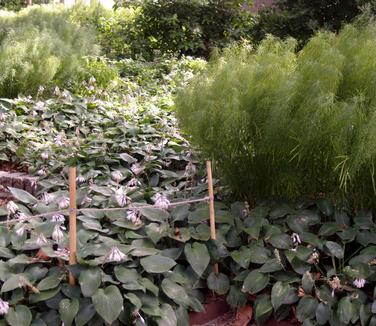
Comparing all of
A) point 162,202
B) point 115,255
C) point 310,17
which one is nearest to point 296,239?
point 162,202

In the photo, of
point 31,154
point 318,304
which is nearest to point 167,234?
point 318,304

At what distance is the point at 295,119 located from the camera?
2.51m

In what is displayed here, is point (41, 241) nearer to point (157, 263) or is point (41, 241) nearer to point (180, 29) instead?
point (157, 263)

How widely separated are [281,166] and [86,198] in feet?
3.03

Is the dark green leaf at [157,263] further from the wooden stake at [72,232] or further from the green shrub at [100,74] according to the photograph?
the green shrub at [100,74]

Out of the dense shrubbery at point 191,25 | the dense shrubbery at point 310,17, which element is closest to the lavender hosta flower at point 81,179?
the dense shrubbery at point 310,17

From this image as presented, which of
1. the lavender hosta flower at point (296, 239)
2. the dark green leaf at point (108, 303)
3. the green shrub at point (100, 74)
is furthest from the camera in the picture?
the green shrub at point (100, 74)

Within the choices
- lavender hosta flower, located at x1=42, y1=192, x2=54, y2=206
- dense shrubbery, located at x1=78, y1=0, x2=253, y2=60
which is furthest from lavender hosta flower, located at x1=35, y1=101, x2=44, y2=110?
dense shrubbery, located at x1=78, y1=0, x2=253, y2=60

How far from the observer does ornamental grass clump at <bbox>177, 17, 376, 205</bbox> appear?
245cm

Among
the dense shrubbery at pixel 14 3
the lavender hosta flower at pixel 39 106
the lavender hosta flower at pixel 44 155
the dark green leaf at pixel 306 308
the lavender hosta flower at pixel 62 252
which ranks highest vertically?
the dense shrubbery at pixel 14 3

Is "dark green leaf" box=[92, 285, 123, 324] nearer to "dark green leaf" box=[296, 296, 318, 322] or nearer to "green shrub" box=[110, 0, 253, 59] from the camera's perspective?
"dark green leaf" box=[296, 296, 318, 322]

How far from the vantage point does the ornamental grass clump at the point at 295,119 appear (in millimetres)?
2447

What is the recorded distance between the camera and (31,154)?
365cm

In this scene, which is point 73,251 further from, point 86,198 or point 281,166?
point 281,166
